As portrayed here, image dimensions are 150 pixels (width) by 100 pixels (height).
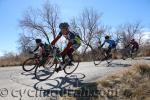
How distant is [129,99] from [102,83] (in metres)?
1.33

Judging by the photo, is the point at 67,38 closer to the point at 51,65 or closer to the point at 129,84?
the point at 51,65

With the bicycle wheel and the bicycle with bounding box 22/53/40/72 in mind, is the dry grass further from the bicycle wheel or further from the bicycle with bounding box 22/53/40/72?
the bicycle wheel

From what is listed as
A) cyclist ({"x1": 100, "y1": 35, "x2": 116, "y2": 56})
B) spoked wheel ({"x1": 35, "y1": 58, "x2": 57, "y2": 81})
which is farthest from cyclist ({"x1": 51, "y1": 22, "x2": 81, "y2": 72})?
cyclist ({"x1": 100, "y1": 35, "x2": 116, "y2": 56})

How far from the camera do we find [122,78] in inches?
444

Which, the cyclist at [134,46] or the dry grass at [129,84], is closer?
the dry grass at [129,84]

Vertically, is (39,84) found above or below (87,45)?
below

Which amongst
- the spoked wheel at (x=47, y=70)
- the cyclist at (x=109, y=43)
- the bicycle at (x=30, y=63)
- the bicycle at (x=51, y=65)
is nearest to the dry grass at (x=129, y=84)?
the bicycle at (x=51, y=65)

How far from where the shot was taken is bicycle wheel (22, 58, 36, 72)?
13.8 meters

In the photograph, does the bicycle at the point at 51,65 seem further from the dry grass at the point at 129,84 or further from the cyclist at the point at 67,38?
the dry grass at the point at 129,84

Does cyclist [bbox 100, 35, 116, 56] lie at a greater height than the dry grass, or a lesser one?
greater

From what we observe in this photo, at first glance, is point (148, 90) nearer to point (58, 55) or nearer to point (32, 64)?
point (58, 55)

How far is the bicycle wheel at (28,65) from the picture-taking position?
13838 millimetres

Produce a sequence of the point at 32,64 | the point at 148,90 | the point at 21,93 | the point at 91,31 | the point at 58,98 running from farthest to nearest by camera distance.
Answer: the point at 91,31
the point at 32,64
the point at 148,90
the point at 21,93
the point at 58,98

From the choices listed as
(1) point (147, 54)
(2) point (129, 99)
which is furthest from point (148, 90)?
(1) point (147, 54)
